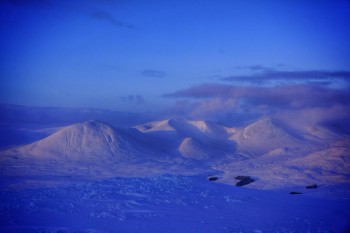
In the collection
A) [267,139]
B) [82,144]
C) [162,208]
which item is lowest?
[162,208]

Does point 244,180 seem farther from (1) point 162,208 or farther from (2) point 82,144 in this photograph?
(2) point 82,144

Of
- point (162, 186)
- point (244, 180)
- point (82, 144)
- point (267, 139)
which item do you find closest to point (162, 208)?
point (162, 186)

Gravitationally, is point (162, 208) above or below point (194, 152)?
above

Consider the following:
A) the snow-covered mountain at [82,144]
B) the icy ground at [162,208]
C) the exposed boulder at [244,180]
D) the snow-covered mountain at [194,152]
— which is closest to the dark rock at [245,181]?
the exposed boulder at [244,180]

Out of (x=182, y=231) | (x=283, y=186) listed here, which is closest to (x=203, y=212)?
(x=182, y=231)

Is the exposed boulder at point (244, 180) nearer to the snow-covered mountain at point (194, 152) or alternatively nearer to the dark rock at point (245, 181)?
the dark rock at point (245, 181)

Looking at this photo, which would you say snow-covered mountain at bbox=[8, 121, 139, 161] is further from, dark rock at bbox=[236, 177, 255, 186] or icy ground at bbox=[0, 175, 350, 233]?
dark rock at bbox=[236, 177, 255, 186]

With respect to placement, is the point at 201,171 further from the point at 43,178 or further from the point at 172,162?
the point at 43,178

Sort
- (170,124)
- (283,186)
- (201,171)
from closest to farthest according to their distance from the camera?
1. (283,186)
2. (201,171)
3. (170,124)
